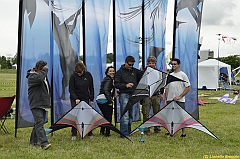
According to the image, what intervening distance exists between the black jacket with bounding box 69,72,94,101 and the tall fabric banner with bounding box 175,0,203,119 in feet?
7.47

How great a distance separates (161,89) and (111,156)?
2.22m

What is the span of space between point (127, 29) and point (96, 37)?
29.6 inches

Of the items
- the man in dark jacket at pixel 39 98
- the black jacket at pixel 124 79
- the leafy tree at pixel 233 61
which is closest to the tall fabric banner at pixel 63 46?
the black jacket at pixel 124 79

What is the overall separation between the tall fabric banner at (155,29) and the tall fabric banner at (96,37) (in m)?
0.98

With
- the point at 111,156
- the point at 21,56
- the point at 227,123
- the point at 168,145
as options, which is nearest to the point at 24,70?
the point at 21,56

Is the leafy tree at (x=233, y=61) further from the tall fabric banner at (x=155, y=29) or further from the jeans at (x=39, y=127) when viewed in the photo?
the jeans at (x=39, y=127)

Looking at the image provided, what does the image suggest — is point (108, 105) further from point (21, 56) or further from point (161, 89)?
point (21, 56)

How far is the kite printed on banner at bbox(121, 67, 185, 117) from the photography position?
6035mm

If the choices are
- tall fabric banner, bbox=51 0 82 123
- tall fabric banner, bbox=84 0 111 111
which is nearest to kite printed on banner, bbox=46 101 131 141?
tall fabric banner, bbox=51 0 82 123

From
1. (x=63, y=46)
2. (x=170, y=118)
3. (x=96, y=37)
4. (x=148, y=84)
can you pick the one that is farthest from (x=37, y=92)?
(x=170, y=118)

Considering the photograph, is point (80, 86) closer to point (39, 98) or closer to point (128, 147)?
point (39, 98)

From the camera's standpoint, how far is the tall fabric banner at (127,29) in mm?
7191

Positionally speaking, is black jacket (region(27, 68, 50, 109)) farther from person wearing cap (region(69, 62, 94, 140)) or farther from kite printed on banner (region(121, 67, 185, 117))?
kite printed on banner (region(121, 67, 185, 117))

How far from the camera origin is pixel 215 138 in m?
5.86
